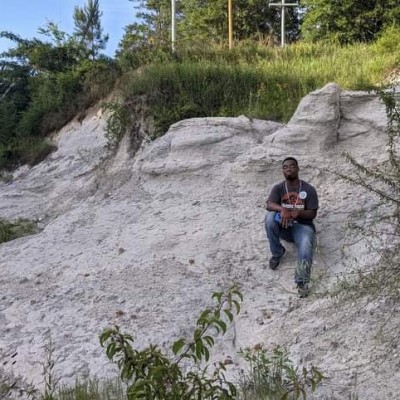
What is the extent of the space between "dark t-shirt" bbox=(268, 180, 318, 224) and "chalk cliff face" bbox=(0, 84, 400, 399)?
447mm

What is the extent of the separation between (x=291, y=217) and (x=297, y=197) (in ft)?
1.00

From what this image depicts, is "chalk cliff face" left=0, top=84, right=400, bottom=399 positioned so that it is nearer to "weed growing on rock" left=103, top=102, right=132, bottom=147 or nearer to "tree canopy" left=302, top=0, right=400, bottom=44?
"weed growing on rock" left=103, top=102, right=132, bottom=147

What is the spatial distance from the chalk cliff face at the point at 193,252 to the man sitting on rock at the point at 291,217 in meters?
0.23

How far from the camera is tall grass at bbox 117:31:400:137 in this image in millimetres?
9305

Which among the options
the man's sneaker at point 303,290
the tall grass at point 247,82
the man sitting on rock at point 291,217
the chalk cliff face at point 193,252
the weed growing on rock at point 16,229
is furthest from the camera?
the tall grass at point 247,82

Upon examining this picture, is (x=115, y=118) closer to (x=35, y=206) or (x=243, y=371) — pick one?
(x=35, y=206)

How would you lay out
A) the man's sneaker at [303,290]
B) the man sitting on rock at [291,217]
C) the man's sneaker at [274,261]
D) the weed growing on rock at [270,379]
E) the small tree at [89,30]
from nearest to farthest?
the weed growing on rock at [270,379] < the man's sneaker at [303,290] < the man sitting on rock at [291,217] < the man's sneaker at [274,261] < the small tree at [89,30]

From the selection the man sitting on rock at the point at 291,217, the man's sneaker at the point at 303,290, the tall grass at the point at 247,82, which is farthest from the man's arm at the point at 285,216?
the tall grass at the point at 247,82

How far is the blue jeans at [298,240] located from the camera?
5.20 meters

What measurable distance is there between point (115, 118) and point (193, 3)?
19963 millimetres

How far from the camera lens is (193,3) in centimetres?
2822

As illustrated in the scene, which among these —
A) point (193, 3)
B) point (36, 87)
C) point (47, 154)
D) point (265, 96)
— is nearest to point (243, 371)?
point (265, 96)

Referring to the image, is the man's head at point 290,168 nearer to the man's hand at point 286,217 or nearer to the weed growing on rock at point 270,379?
the man's hand at point 286,217

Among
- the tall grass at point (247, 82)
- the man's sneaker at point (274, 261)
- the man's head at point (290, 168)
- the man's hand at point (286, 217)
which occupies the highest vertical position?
the tall grass at point (247, 82)
